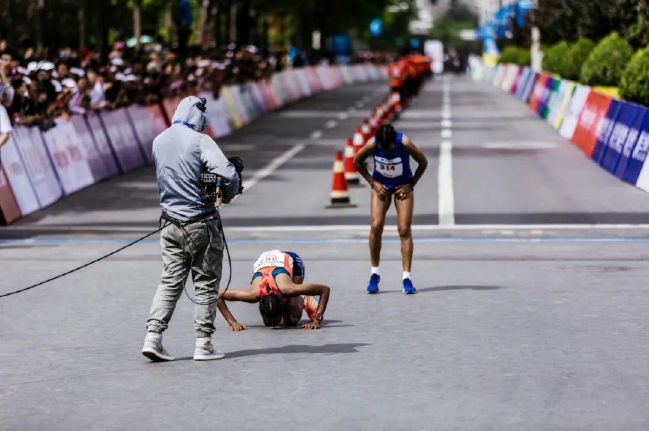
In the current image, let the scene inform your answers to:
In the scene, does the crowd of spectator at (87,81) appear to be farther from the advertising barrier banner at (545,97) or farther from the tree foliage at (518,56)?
the tree foliage at (518,56)

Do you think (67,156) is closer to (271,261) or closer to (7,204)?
(7,204)

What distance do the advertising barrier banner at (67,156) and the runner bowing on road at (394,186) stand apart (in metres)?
9.31

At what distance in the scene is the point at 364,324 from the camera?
11.1 meters

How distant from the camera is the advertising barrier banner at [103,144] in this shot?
24.0m

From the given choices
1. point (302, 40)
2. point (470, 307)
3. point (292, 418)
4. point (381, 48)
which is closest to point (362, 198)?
point (470, 307)

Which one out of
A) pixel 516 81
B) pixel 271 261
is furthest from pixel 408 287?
pixel 516 81

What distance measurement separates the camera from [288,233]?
Answer: 682 inches

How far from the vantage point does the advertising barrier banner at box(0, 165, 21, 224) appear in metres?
18.8

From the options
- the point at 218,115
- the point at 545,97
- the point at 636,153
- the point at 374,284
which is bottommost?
the point at 545,97

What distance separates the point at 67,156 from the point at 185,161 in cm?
1344

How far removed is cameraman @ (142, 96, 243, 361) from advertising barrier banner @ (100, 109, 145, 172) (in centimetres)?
1560

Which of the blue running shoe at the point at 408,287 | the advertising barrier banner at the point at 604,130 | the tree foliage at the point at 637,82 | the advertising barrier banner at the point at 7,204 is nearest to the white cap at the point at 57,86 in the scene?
the advertising barrier banner at the point at 7,204

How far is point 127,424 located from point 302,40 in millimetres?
82539

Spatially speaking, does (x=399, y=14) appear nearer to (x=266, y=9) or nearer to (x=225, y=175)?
(x=266, y=9)
